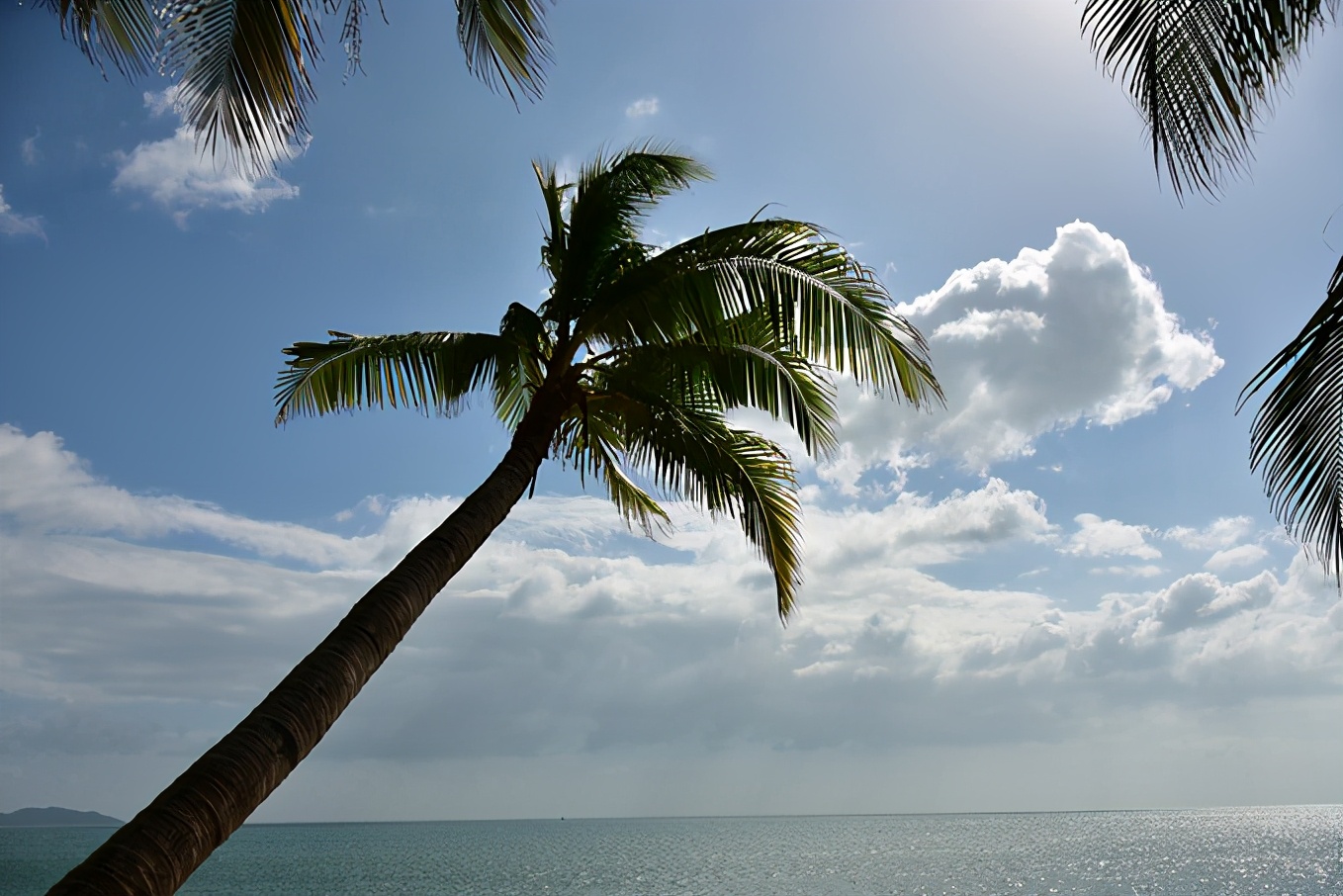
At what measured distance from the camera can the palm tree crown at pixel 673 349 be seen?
793 cm

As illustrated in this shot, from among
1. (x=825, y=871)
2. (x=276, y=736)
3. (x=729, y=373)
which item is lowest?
(x=825, y=871)

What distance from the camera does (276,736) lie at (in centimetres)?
506

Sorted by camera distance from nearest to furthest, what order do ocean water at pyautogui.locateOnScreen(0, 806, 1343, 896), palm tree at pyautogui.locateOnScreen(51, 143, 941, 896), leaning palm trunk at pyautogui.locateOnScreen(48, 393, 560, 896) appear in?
leaning palm trunk at pyautogui.locateOnScreen(48, 393, 560, 896) < palm tree at pyautogui.locateOnScreen(51, 143, 941, 896) < ocean water at pyautogui.locateOnScreen(0, 806, 1343, 896)

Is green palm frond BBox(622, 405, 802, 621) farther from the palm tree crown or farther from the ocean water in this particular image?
the ocean water

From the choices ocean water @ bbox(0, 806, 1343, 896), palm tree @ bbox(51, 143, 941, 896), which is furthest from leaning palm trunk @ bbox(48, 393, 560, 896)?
ocean water @ bbox(0, 806, 1343, 896)

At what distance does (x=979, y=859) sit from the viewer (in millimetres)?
66625

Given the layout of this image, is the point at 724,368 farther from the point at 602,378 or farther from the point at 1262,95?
the point at 1262,95

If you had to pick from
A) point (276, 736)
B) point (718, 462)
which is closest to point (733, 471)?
point (718, 462)

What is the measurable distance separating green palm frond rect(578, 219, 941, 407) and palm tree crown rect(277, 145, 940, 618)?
0.04ft

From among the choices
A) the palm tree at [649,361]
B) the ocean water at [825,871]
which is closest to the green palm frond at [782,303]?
the palm tree at [649,361]

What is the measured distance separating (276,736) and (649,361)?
4.71m

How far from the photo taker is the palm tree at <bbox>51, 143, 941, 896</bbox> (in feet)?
25.7

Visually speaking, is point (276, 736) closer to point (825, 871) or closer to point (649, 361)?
point (649, 361)

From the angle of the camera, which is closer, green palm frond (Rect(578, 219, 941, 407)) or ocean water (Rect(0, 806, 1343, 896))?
green palm frond (Rect(578, 219, 941, 407))
